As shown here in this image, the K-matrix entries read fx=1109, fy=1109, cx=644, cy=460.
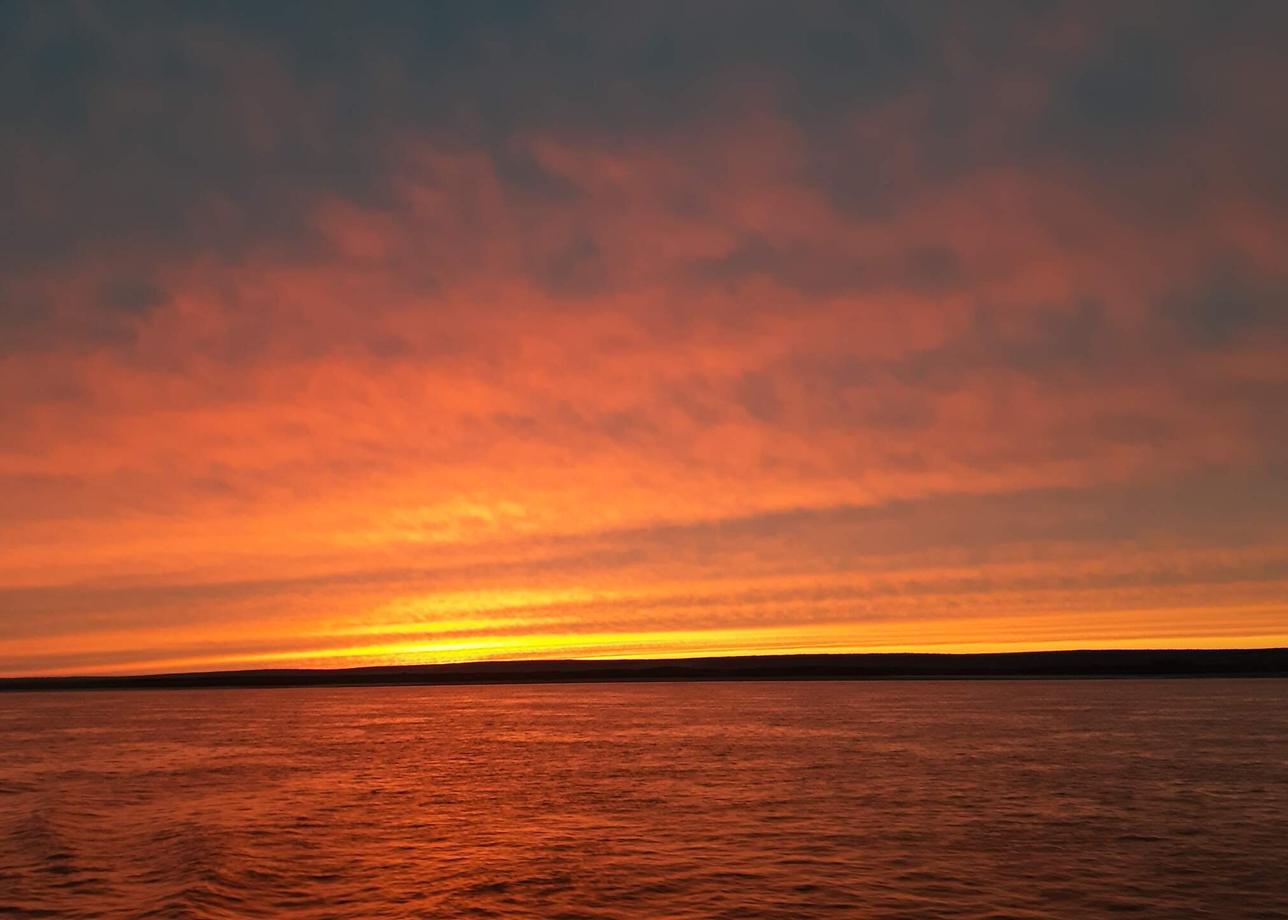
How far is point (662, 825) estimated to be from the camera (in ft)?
121

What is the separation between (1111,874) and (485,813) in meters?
22.2

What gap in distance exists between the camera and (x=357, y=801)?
4494 cm

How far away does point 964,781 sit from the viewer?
4778cm

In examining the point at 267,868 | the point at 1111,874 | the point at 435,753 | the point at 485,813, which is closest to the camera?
the point at 1111,874

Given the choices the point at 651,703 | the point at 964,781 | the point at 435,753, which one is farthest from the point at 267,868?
the point at 651,703

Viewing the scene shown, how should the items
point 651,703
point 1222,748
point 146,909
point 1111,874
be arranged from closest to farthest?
1. point 146,909
2. point 1111,874
3. point 1222,748
4. point 651,703

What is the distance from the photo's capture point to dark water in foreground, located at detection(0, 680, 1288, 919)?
2642cm

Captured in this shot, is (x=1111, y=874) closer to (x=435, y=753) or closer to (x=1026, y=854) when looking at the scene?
(x=1026, y=854)

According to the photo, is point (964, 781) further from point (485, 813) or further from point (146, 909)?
point (146, 909)

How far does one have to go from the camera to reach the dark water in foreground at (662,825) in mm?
26422

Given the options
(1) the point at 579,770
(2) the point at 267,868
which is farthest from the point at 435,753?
(2) the point at 267,868

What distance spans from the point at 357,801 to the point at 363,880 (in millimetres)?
16660

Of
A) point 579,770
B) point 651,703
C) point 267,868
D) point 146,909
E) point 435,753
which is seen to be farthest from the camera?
point 651,703

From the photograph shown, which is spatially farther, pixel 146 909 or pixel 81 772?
pixel 81 772
